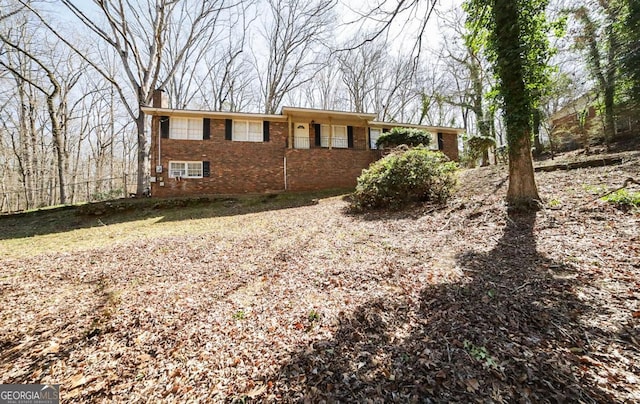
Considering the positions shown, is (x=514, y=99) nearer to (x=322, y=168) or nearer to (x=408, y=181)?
(x=408, y=181)

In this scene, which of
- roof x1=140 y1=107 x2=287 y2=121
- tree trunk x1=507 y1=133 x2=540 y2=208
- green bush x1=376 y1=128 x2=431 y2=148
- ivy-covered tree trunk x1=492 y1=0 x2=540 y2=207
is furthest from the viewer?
green bush x1=376 y1=128 x2=431 y2=148

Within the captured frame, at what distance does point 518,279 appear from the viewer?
2686 mm

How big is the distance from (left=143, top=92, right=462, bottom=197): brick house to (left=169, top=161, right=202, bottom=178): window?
4cm

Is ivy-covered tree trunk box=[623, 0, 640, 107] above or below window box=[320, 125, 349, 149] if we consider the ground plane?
below

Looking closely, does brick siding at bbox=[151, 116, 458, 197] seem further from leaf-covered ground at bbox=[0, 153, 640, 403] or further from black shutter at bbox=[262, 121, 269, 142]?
leaf-covered ground at bbox=[0, 153, 640, 403]

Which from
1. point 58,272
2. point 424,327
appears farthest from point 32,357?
point 424,327

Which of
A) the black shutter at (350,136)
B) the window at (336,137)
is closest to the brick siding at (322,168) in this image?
the black shutter at (350,136)

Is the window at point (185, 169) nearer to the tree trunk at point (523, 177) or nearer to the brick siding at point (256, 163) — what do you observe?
the brick siding at point (256, 163)

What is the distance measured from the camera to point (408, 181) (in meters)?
6.95

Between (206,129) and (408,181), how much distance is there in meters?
10.3

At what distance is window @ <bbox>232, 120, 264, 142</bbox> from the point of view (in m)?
12.6

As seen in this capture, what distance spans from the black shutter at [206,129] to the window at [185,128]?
0.18 metres

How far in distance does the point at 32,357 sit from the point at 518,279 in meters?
4.82

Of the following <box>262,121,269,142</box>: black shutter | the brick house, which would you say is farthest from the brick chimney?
<box>262,121,269,142</box>: black shutter
